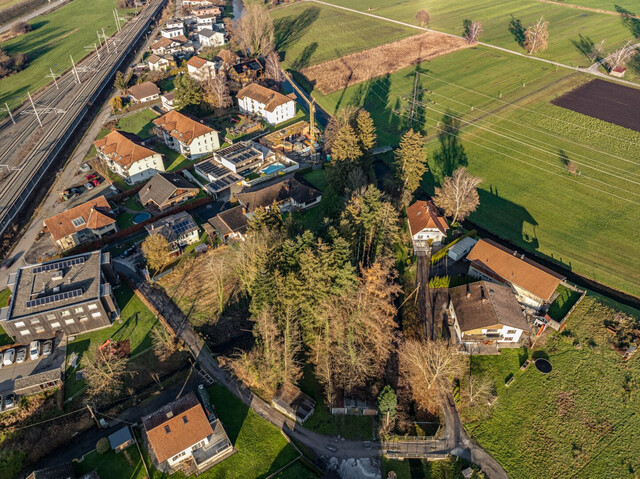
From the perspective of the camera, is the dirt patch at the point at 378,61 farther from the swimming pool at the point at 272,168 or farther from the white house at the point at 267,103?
the swimming pool at the point at 272,168

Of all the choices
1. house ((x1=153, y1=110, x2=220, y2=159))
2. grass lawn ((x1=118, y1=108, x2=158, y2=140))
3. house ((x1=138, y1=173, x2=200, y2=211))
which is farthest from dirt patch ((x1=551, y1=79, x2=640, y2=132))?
grass lawn ((x1=118, y1=108, x2=158, y2=140))

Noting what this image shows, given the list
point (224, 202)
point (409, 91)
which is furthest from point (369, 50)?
point (224, 202)

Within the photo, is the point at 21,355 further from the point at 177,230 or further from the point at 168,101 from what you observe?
the point at 168,101

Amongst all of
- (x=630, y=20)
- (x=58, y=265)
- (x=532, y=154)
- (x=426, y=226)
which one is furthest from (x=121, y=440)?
(x=630, y=20)

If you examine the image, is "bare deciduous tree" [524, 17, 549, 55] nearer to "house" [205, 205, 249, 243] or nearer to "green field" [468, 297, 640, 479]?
"green field" [468, 297, 640, 479]

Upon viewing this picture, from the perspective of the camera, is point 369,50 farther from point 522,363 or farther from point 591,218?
point 522,363

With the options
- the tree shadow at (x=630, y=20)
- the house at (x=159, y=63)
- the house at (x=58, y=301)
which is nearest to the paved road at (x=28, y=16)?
the house at (x=159, y=63)
